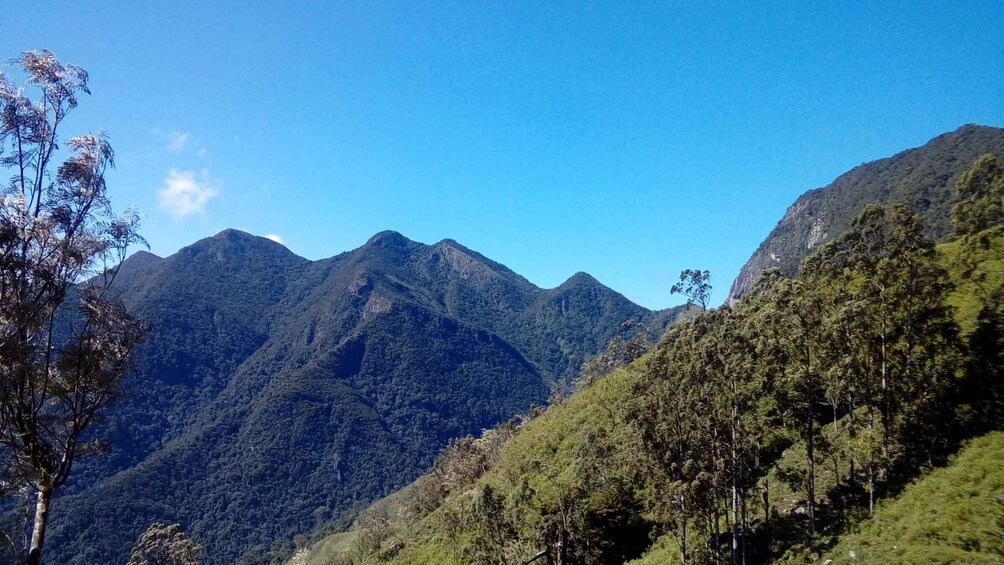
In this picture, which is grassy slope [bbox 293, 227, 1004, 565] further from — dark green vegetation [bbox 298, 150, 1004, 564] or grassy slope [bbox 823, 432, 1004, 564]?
dark green vegetation [bbox 298, 150, 1004, 564]

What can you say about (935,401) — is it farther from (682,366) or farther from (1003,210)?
(1003,210)

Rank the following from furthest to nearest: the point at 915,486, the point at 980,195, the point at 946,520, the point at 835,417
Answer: the point at 980,195 < the point at 835,417 < the point at 915,486 < the point at 946,520

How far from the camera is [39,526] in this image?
37.5 ft

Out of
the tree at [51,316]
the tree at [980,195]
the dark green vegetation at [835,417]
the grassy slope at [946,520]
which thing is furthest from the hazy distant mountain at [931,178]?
the tree at [51,316]

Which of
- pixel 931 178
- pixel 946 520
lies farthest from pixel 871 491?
pixel 931 178

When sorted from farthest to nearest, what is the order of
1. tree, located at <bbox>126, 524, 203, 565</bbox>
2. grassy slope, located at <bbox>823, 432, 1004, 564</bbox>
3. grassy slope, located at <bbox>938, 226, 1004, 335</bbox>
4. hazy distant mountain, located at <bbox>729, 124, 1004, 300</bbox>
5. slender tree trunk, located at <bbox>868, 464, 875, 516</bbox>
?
1. hazy distant mountain, located at <bbox>729, 124, 1004, 300</bbox>
2. grassy slope, located at <bbox>938, 226, 1004, 335</bbox>
3. tree, located at <bbox>126, 524, 203, 565</bbox>
4. slender tree trunk, located at <bbox>868, 464, 875, 516</bbox>
5. grassy slope, located at <bbox>823, 432, 1004, 564</bbox>

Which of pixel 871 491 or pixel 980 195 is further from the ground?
pixel 980 195

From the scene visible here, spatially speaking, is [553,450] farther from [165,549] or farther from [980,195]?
[980,195]

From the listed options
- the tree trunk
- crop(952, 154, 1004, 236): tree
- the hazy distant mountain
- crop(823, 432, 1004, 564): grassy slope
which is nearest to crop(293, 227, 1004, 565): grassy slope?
crop(823, 432, 1004, 564): grassy slope

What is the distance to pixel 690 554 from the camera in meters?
27.6

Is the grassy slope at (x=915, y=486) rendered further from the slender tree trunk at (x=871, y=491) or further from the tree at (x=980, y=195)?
the tree at (x=980, y=195)

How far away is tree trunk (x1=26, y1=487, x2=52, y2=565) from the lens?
11.3 m

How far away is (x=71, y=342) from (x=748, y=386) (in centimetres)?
2738

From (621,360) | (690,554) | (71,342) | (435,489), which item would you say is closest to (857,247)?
(690,554)
